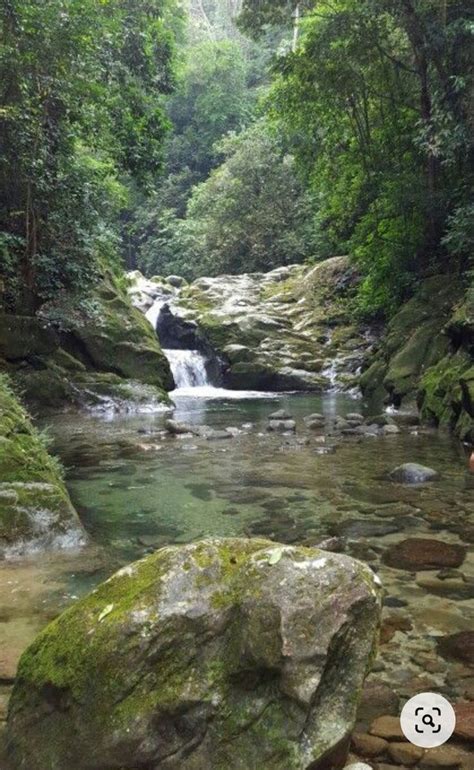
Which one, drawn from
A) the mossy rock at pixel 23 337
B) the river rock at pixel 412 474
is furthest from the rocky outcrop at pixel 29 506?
the mossy rock at pixel 23 337

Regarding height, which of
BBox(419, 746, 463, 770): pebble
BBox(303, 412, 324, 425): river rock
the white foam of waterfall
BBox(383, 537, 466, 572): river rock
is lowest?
BBox(303, 412, 324, 425): river rock

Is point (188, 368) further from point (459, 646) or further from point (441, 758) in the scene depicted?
point (441, 758)

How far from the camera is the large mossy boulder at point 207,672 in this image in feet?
7.55

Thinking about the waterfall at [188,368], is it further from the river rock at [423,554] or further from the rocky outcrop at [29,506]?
the river rock at [423,554]

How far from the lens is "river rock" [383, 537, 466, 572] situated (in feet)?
17.0

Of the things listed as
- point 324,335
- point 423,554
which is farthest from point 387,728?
point 324,335

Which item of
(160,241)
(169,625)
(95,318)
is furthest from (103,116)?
(160,241)

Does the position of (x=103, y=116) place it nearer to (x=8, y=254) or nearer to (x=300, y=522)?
(x=8, y=254)

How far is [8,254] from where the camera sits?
13500 mm

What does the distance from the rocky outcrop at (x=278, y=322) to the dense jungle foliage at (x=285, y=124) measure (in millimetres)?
1795

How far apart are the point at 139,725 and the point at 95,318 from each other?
47.8 ft
